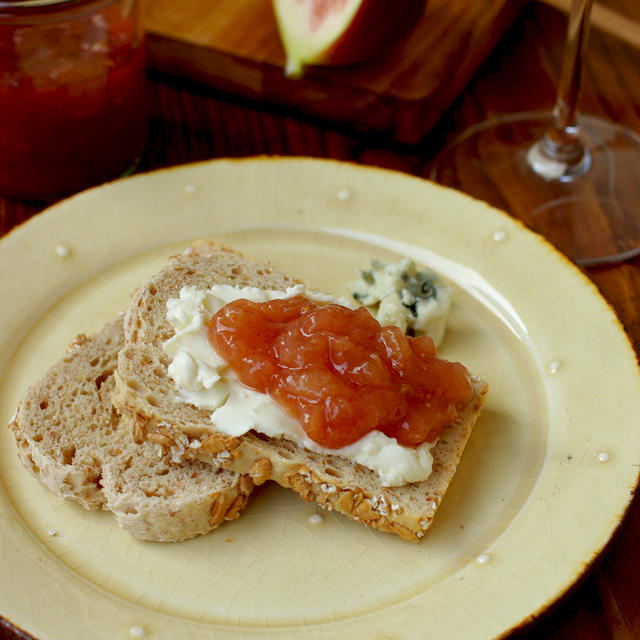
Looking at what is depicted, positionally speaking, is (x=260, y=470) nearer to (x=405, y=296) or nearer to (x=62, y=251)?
(x=405, y=296)

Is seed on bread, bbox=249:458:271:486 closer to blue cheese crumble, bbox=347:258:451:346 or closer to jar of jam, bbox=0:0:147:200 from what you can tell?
blue cheese crumble, bbox=347:258:451:346

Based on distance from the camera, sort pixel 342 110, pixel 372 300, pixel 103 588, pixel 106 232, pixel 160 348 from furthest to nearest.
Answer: pixel 342 110
pixel 106 232
pixel 372 300
pixel 160 348
pixel 103 588

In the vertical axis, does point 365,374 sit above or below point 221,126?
above

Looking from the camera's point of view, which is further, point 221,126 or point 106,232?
point 221,126

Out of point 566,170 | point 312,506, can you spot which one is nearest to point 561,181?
point 566,170

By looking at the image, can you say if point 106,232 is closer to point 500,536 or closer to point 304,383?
point 304,383

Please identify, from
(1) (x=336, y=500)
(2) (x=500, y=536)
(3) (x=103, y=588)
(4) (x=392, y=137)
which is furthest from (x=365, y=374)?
(4) (x=392, y=137)

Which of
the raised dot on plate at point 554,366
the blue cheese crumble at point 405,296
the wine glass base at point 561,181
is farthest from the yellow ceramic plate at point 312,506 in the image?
the wine glass base at point 561,181

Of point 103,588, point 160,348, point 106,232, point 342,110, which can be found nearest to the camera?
point 103,588
